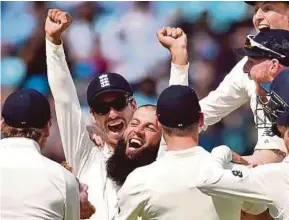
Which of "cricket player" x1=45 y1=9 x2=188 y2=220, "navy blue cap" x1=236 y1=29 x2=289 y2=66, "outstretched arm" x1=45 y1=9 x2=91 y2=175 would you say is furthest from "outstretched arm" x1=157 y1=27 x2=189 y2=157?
"outstretched arm" x1=45 y1=9 x2=91 y2=175

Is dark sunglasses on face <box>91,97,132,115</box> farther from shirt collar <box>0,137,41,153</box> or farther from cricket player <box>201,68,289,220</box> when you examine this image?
cricket player <box>201,68,289,220</box>

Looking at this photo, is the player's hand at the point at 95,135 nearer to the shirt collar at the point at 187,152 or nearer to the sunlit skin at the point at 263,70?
the sunlit skin at the point at 263,70

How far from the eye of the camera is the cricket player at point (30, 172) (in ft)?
11.2

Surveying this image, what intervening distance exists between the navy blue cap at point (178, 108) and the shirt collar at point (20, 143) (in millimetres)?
509

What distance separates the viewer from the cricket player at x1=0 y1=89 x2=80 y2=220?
135 inches

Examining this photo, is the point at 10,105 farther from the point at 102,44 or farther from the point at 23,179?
the point at 102,44

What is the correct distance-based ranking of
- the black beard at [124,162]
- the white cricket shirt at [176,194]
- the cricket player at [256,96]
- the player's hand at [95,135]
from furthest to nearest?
the player's hand at [95,135] → the cricket player at [256,96] → the black beard at [124,162] → the white cricket shirt at [176,194]

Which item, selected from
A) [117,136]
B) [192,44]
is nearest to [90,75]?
[192,44]

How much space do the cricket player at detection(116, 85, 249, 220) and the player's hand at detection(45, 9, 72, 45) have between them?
3.31ft

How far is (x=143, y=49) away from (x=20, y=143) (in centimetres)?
297

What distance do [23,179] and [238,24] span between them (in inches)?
126

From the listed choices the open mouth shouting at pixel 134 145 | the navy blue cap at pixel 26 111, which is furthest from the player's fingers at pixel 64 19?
the navy blue cap at pixel 26 111

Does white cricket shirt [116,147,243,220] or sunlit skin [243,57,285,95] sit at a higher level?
sunlit skin [243,57,285,95]

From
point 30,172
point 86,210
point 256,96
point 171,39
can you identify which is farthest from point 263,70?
Result: point 30,172
